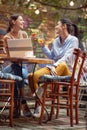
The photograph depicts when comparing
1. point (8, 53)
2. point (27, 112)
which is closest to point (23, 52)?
point (8, 53)

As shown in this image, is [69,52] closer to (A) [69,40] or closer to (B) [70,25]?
(A) [69,40]

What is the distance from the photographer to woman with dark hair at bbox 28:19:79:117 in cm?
489

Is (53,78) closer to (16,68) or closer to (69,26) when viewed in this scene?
(16,68)

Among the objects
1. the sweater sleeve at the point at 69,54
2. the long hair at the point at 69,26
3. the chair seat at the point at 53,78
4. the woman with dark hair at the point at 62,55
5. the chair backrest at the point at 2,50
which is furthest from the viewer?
the long hair at the point at 69,26

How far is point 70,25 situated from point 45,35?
2902 millimetres

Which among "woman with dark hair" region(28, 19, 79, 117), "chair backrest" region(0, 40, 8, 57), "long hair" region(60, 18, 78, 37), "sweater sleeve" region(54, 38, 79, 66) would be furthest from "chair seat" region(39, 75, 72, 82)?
"long hair" region(60, 18, 78, 37)

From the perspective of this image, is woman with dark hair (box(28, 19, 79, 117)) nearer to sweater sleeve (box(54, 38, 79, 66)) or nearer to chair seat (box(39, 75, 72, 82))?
sweater sleeve (box(54, 38, 79, 66))

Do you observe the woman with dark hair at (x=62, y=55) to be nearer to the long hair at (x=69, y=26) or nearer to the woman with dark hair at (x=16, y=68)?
the long hair at (x=69, y=26)

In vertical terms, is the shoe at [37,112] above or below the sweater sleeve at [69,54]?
below

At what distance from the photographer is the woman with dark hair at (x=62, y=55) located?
4.89 m

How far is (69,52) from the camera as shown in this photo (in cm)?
514

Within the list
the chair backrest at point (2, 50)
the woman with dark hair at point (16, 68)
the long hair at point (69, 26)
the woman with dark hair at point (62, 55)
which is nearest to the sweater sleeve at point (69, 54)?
the woman with dark hair at point (62, 55)

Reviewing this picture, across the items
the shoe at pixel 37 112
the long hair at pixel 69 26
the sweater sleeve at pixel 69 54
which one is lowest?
the shoe at pixel 37 112

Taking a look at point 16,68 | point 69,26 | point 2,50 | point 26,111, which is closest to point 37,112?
point 26,111
